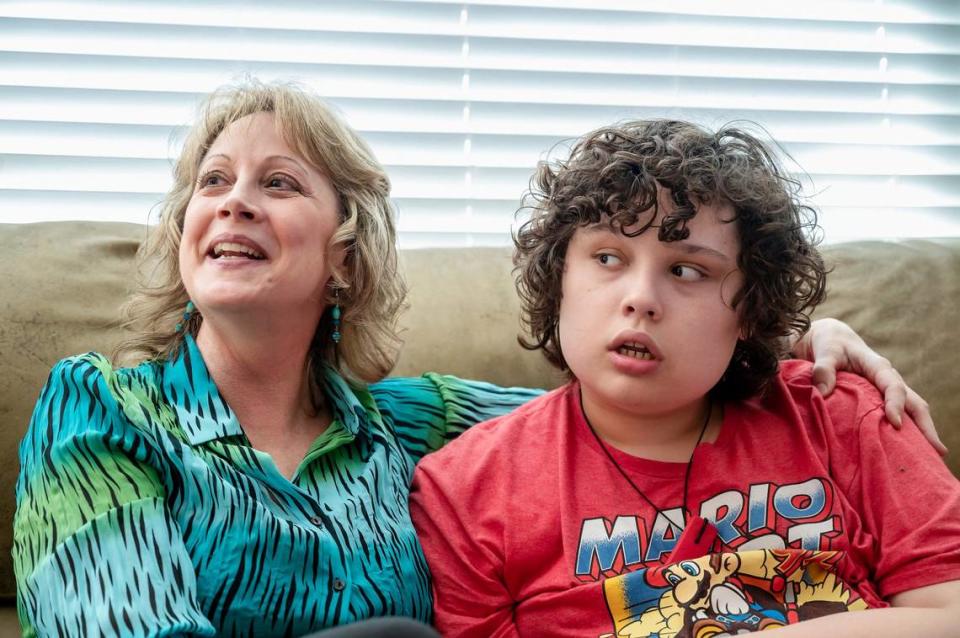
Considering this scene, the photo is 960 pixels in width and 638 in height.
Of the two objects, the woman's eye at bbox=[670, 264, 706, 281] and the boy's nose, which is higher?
the woman's eye at bbox=[670, 264, 706, 281]

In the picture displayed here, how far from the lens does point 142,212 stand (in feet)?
6.87

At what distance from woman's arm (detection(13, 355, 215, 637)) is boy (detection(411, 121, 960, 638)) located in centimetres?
40

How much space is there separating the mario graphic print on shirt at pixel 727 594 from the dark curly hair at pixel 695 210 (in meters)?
0.29

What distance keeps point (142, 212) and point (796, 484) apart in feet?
4.97

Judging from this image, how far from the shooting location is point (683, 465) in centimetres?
133

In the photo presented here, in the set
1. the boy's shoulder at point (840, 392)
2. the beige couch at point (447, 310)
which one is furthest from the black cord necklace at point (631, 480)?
the beige couch at point (447, 310)

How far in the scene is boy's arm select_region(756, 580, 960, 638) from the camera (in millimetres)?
1134

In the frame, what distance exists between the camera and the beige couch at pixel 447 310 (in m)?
1.54

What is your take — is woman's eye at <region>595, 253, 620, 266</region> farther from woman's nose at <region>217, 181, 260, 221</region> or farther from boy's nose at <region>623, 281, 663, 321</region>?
woman's nose at <region>217, 181, 260, 221</region>

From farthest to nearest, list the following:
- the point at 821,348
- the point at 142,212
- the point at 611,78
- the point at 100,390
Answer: the point at 611,78
the point at 142,212
the point at 821,348
the point at 100,390

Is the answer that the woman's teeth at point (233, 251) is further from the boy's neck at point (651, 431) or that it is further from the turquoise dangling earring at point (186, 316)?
the boy's neck at point (651, 431)

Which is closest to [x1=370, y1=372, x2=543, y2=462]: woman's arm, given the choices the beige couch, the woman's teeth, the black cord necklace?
the beige couch

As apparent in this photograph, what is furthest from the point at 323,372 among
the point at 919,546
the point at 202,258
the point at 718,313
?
the point at 919,546

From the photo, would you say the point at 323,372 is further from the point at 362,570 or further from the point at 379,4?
the point at 379,4
